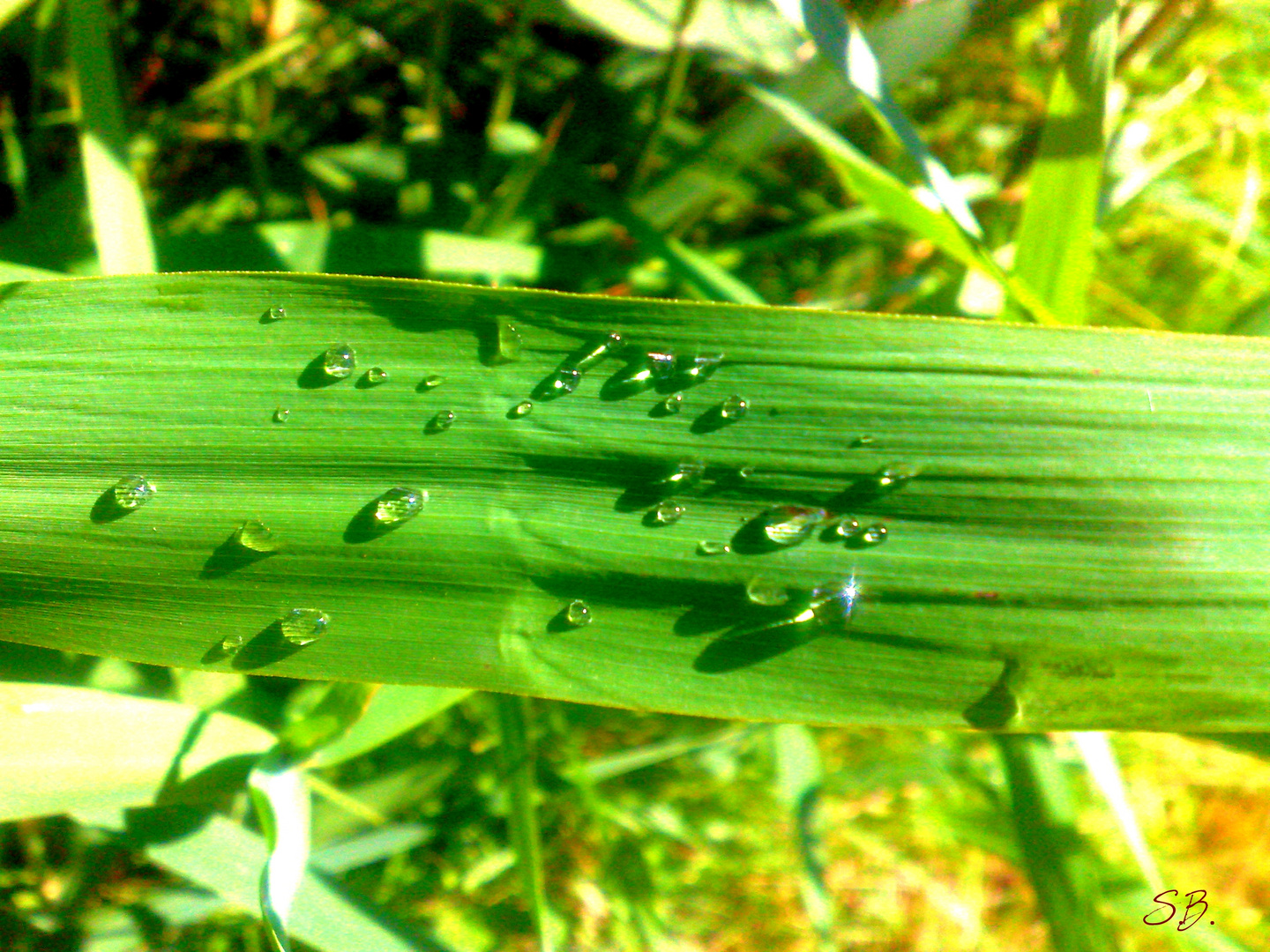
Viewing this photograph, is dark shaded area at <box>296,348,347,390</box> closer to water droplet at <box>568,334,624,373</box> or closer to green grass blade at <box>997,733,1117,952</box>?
water droplet at <box>568,334,624,373</box>

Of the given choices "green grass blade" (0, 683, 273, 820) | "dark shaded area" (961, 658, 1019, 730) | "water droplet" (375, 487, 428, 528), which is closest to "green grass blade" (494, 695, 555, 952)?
"green grass blade" (0, 683, 273, 820)

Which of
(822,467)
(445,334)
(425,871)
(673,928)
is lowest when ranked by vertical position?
(673,928)

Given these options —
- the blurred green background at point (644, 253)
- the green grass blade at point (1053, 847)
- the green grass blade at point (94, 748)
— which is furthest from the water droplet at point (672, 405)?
the green grass blade at point (1053, 847)

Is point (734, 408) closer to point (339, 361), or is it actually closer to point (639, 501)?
point (639, 501)

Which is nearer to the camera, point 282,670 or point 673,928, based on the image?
point 282,670

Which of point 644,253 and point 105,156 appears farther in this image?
point 644,253

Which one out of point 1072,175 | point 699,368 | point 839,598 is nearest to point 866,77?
point 1072,175

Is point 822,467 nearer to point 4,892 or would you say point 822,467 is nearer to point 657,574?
point 657,574

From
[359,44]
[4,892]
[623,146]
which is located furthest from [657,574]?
[359,44]
